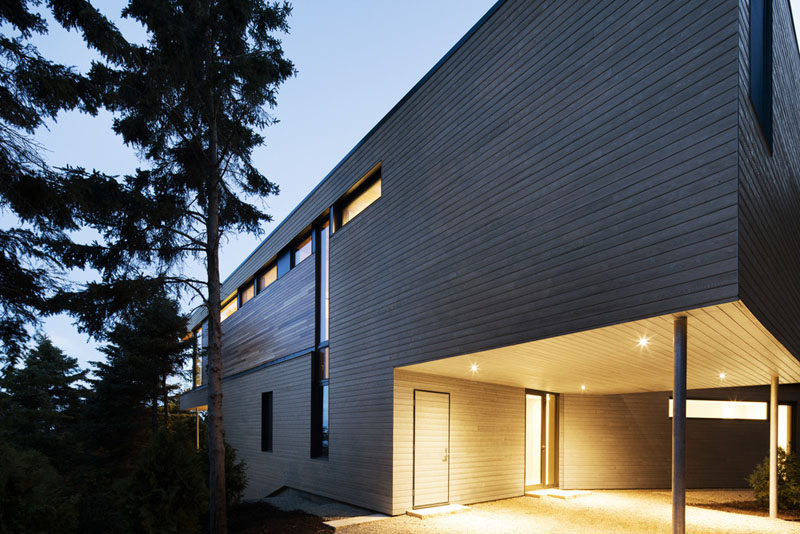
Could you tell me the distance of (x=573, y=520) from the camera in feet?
28.7

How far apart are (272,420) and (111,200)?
8.24 m

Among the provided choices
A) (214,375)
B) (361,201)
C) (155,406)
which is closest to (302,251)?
(361,201)

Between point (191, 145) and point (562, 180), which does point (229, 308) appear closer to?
point (191, 145)

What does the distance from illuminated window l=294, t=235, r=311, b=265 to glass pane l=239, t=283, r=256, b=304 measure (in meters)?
4.13

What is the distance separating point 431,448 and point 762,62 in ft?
24.1

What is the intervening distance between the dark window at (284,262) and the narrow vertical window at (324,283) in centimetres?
232

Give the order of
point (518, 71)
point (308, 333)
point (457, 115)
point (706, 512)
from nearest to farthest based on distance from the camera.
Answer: point (518, 71) < point (457, 115) < point (706, 512) < point (308, 333)

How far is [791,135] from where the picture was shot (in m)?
7.37

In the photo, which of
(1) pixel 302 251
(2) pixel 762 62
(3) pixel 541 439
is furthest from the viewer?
(1) pixel 302 251

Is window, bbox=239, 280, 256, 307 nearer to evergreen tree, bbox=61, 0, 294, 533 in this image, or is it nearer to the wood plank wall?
evergreen tree, bbox=61, 0, 294, 533

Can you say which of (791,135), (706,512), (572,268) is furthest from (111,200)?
(706,512)

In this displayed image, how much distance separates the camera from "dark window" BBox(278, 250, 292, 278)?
1477 centimetres

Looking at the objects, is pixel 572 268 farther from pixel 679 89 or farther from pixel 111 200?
pixel 111 200

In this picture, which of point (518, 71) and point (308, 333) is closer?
point (518, 71)
